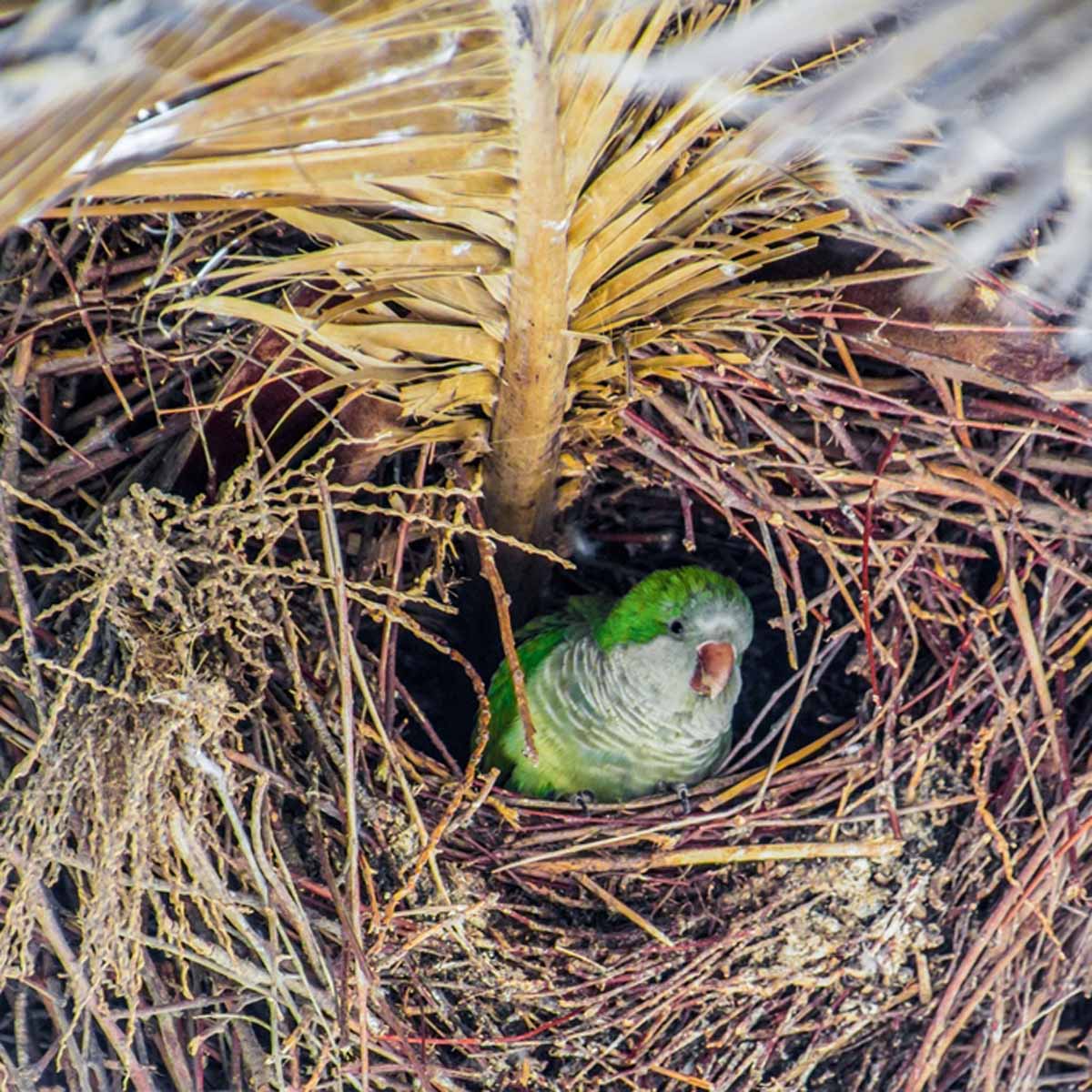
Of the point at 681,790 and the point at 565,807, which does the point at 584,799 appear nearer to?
the point at 565,807

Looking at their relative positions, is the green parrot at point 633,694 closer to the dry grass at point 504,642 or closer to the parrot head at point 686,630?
the parrot head at point 686,630

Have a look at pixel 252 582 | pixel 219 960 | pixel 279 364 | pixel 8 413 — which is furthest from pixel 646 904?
pixel 8 413

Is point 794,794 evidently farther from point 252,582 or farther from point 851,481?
point 252,582

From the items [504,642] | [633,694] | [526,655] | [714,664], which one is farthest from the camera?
[526,655]

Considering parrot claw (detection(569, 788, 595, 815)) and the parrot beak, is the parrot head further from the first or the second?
parrot claw (detection(569, 788, 595, 815))

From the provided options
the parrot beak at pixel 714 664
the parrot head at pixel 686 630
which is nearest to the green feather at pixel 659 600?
the parrot head at pixel 686 630

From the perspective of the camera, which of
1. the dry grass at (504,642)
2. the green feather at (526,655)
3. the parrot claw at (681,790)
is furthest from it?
the green feather at (526,655)

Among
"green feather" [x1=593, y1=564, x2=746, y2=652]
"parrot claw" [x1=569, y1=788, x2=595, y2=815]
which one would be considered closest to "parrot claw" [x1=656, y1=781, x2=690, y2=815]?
"parrot claw" [x1=569, y1=788, x2=595, y2=815]

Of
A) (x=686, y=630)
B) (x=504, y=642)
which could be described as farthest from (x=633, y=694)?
(x=504, y=642)
